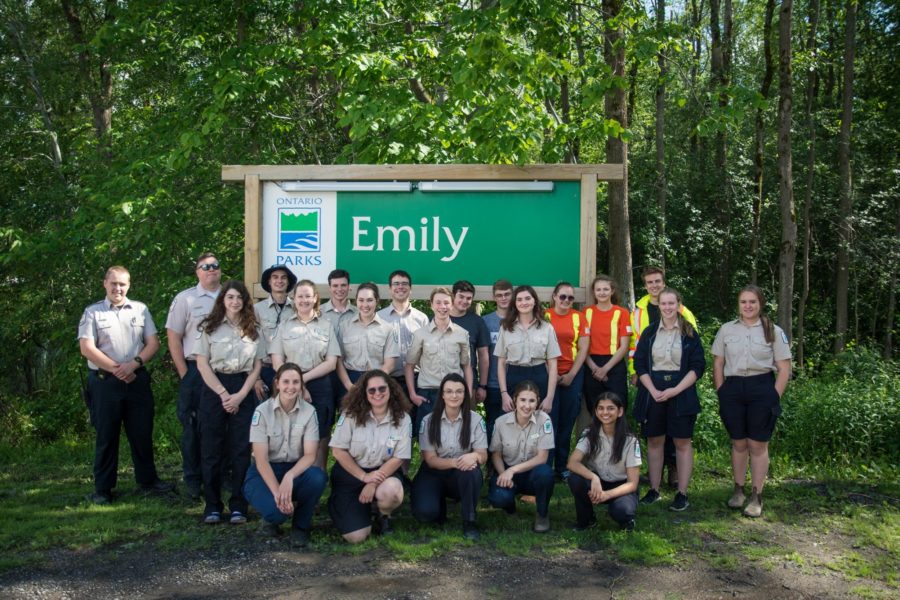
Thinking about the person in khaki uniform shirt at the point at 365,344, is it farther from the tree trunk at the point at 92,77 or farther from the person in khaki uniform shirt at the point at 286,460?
the tree trunk at the point at 92,77

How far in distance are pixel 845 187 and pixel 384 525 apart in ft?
47.8

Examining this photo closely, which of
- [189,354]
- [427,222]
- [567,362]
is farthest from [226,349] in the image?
[567,362]

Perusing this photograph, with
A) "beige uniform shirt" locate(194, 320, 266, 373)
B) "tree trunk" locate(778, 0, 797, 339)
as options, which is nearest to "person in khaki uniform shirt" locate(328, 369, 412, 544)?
"beige uniform shirt" locate(194, 320, 266, 373)

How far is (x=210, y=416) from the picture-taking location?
5602mm

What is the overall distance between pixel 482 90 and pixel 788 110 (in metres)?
6.05

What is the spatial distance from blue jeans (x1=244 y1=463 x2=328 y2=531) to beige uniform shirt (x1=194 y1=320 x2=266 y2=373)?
0.82m

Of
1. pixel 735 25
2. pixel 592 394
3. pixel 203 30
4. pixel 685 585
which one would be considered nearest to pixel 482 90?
pixel 592 394

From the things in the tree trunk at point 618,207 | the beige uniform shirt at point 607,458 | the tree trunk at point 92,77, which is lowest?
the beige uniform shirt at point 607,458

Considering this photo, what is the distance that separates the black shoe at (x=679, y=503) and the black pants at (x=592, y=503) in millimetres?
653

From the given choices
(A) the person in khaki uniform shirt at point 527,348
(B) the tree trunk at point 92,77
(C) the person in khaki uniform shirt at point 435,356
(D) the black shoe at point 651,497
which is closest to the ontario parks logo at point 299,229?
(C) the person in khaki uniform shirt at point 435,356

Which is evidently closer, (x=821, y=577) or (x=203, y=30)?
(x=821, y=577)

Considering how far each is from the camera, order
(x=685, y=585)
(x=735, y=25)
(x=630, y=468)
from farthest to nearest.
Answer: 1. (x=735, y=25)
2. (x=630, y=468)
3. (x=685, y=585)

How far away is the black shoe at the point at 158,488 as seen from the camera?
6.28 metres

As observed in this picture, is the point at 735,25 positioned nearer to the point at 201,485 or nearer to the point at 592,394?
the point at 592,394
